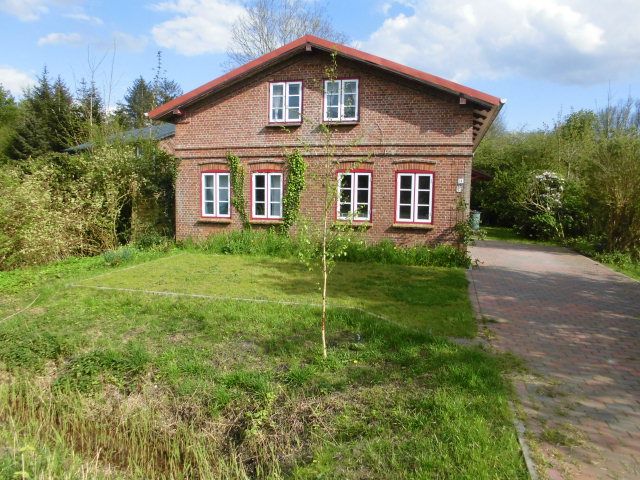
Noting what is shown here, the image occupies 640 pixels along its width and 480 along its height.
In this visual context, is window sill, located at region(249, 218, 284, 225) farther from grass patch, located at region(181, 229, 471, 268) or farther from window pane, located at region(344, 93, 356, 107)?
window pane, located at region(344, 93, 356, 107)

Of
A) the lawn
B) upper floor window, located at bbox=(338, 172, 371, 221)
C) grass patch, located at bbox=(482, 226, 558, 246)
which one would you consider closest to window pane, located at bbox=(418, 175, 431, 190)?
upper floor window, located at bbox=(338, 172, 371, 221)

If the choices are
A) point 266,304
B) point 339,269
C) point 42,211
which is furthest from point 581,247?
point 42,211

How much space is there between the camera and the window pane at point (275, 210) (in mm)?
15539

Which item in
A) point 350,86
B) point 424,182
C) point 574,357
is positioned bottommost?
point 574,357

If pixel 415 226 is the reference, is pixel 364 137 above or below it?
above

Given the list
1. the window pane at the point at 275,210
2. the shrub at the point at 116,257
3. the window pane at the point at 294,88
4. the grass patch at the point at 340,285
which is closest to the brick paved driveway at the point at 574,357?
the grass patch at the point at 340,285

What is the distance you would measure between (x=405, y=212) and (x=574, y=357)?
861cm

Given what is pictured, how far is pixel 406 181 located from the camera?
46.6 feet

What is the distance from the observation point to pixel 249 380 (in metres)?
5.25

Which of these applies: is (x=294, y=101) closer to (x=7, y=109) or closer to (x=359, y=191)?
(x=359, y=191)

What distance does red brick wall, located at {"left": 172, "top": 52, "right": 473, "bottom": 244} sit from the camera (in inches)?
539

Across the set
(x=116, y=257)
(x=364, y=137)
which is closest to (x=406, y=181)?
(x=364, y=137)

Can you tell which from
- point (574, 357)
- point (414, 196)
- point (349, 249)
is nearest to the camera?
point (574, 357)

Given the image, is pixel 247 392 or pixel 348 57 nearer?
pixel 247 392
